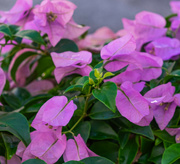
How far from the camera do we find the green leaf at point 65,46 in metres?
0.52

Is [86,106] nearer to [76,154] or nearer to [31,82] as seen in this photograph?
[76,154]

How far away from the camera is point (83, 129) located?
0.41 meters

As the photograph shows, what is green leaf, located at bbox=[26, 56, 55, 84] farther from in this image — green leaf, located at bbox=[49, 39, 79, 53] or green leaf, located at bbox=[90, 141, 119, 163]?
green leaf, located at bbox=[90, 141, 119, 163]

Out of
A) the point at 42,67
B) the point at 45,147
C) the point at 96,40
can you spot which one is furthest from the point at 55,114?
the point at 96,40

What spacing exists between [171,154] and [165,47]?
20cm

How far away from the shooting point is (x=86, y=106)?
419mm

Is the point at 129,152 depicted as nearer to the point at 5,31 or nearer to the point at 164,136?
the point at 164,136

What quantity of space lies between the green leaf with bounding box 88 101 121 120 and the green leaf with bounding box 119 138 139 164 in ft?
0.16

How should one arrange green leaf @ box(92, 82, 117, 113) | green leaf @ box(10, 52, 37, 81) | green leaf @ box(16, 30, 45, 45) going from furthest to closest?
green leaf @ box(10, 52, 37, 81)
green leaf @ box(16, 30, 45, 45)
green leaf @ box(92, 82, 117, 113)

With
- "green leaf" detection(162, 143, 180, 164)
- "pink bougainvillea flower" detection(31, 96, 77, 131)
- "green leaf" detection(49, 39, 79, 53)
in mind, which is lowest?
"green leaf" detection(162, 143, 180, 164)

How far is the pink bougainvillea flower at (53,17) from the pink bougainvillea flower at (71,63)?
2.3 inches

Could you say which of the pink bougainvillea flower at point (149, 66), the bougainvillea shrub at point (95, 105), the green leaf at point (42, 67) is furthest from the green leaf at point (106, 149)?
the green leaf at point (42, 67)

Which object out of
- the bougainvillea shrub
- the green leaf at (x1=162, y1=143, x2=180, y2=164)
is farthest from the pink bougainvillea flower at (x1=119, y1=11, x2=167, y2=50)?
the green leaf at (x1=162, y1=143, x2=180, y2=164)

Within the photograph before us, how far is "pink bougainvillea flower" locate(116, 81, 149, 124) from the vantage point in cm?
39
